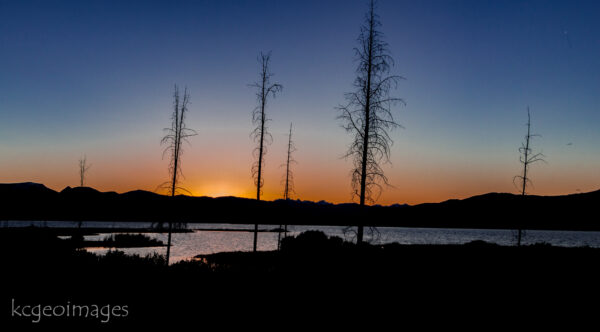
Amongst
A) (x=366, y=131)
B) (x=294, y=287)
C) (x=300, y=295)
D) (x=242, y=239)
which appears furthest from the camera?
(x=242, y=239)

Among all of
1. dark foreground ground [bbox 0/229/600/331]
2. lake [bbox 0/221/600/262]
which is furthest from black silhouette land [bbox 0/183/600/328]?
lake [bbox 0/221/600/262]

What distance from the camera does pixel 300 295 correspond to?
37.4ft

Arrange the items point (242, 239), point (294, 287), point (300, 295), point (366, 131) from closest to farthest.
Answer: point (300, 295) < point (294, 287) < point (366, 131) < point (242, 239)

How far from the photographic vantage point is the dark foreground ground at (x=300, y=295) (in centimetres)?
939

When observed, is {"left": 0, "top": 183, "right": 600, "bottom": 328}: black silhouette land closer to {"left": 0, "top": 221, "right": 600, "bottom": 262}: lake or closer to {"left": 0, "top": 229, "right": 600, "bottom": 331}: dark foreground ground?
{"left": 0, "top": 229, "right": 600, "bottom": 331}: dark foreground ground

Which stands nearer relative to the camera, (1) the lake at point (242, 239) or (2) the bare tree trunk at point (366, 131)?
(2) the bare tree trunk at point (366, 131)

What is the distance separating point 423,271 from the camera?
1636cm

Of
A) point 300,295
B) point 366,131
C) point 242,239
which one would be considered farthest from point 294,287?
point 242,239

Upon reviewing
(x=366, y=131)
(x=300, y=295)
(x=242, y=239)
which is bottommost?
(x=242, y=239)

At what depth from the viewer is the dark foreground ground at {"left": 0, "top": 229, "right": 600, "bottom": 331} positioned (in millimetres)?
9391

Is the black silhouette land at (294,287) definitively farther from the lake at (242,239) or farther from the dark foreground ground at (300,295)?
the lake at (242,239)

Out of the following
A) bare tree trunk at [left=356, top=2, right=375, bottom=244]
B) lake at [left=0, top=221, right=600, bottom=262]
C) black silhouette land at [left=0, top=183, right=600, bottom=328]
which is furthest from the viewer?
lake at [left=0, top=221, right=600, bottom=262]

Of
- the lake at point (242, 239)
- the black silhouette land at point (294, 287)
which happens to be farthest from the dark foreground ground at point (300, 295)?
the lake at point (242, 239)

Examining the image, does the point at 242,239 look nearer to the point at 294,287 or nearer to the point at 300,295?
the point at 294,287
